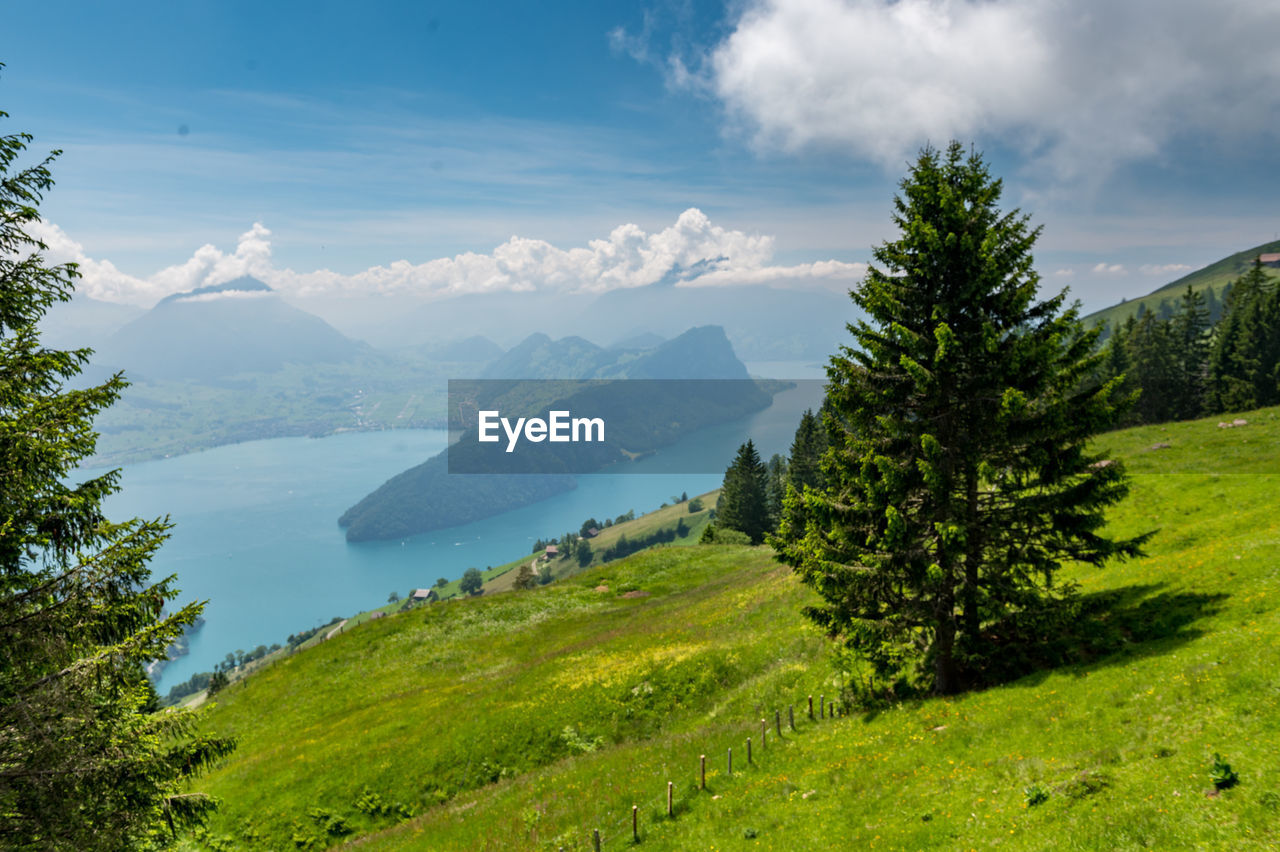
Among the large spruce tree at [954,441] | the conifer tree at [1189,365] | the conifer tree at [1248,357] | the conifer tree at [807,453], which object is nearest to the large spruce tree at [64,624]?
the large spruce tree at [954,441]

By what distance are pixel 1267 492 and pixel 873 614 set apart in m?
23.4

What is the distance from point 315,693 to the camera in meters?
42.9

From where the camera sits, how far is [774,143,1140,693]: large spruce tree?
16.6 m

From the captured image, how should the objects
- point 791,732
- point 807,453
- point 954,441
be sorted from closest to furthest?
point 954,441 → point 791,732 → point 807,453

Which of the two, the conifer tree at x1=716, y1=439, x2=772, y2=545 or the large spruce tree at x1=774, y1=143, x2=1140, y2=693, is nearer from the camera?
the large spruce tree at x1=774, y1=143, x2=1140, y2=693

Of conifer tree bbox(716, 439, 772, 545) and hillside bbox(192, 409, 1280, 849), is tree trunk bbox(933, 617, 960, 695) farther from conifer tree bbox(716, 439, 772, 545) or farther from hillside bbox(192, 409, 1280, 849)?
conifer tree bbox(716, 439, 772, 545)

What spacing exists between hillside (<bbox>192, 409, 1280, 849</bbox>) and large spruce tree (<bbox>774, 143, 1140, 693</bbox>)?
3129 mm

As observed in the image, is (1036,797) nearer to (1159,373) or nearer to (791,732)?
(791,732)

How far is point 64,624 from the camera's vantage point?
10.4m

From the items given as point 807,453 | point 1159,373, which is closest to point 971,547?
point 807,453

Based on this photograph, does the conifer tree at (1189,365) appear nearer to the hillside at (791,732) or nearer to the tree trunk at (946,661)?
the hillside at (791,732)

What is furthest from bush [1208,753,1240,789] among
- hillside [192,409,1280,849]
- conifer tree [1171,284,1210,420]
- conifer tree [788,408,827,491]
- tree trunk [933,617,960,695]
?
conifer tree [1171,284,1210,420]

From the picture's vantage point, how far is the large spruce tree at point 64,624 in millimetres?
9727

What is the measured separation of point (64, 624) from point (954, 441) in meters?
21.3
